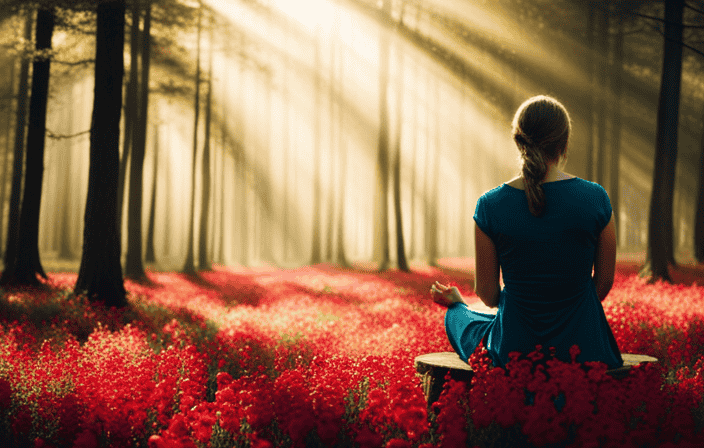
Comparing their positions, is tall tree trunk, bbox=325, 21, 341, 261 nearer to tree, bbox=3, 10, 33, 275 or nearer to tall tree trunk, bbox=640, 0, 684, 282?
tree, bbox=3, 10, 33, 275

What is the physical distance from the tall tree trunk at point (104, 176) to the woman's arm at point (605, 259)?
802 cm

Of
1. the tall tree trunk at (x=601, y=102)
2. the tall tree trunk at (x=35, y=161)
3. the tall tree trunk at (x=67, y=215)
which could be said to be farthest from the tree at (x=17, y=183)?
the tall tree trunk at (x=601, y=102)

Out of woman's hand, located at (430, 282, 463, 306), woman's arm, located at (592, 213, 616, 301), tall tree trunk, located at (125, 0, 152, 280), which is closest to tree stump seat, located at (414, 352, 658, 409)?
woman's hand, located at (430, 282, 463, 306)

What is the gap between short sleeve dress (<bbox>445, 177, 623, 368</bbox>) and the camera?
2779 millimetres

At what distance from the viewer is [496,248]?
9.80 ft

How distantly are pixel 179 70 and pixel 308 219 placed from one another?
42114 mm

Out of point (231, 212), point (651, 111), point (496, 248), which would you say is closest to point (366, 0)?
point (651, 111)

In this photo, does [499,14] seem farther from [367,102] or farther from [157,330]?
[157,330]

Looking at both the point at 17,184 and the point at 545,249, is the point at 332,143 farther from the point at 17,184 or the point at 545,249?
the point at 545,249

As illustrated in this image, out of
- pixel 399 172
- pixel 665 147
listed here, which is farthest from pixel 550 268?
pixel 399 172

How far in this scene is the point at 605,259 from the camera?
291cm

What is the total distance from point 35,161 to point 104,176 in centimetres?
452

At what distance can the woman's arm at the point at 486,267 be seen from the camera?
2.96 metres

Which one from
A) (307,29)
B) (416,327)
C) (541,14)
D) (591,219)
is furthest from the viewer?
(307,29)
